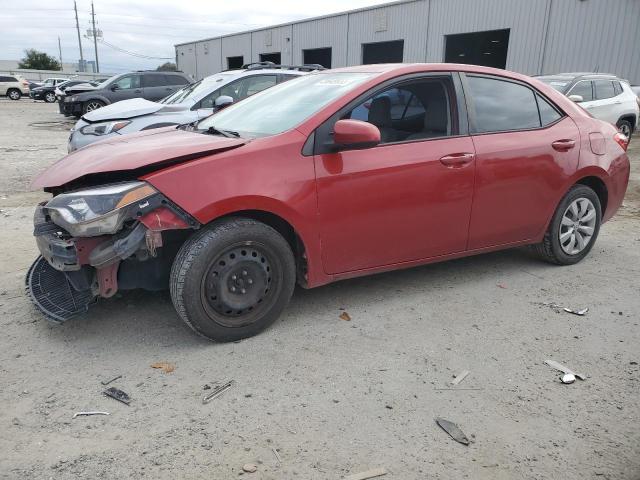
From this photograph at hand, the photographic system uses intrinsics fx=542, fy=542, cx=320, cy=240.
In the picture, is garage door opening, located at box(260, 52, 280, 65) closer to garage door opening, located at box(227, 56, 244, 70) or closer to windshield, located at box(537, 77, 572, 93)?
garage door opening, located at box(227, 56, 244, 70)

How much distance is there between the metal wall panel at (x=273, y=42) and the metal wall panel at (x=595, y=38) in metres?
19.9

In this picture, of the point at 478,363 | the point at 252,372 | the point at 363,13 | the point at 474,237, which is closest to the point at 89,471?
the point at 252,372

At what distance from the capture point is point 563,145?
4.50 meters

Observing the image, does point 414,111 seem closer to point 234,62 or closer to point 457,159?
point 457,159

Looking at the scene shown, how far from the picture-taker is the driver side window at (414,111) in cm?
400

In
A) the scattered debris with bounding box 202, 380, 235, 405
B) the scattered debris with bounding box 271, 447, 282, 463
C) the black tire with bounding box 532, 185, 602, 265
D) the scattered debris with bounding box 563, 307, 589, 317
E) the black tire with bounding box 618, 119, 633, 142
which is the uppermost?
the black tire with bounding box 618, 119, 633, 142

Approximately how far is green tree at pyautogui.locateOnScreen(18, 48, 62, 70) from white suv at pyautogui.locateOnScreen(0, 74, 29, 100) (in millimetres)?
40386

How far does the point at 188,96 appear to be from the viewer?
29.0ft

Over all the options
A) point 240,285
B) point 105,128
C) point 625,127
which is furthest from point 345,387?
point 625,127

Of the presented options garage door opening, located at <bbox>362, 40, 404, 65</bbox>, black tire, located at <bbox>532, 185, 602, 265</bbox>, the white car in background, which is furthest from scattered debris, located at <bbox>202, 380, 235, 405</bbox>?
garage door opening, located at <bbox>362, 40, 404, 65</bbox>

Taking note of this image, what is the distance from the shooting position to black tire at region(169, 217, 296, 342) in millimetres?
3168

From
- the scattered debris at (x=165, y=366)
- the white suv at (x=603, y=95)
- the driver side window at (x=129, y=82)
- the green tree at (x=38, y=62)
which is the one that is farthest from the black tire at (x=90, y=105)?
the green tree at (x=38, y=62)

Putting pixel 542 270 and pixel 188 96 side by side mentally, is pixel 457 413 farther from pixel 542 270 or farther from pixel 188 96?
pixel 188 96

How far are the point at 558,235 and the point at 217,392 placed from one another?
3.34m
